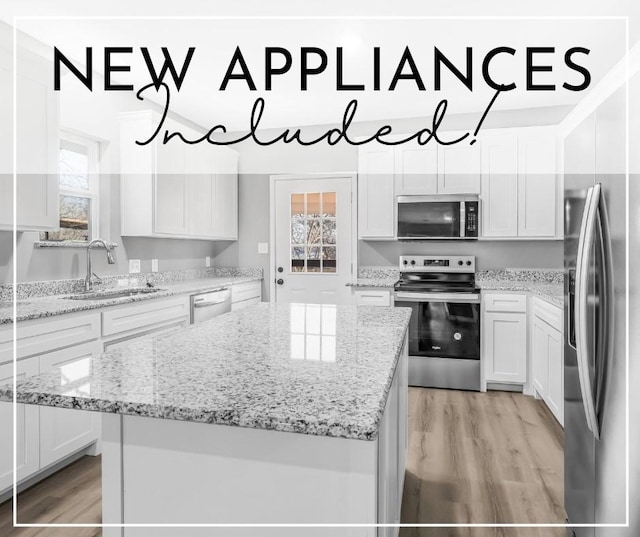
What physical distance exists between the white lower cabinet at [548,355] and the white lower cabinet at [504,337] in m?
0.10

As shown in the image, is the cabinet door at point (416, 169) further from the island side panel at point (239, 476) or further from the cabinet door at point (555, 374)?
the island side panel at point (239, 476)

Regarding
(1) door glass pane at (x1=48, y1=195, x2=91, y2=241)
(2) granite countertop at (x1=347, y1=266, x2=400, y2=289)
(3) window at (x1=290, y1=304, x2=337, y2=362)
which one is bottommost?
(3) window at (x1=290, y1=304, x2=337, y2=362)

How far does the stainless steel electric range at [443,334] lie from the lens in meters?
3.94

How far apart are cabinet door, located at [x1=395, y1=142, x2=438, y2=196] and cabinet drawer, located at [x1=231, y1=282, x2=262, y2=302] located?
177cm

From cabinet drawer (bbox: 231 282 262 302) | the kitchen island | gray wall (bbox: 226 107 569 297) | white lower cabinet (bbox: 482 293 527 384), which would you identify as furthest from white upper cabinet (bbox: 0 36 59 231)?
white lower cabinet (bbox: 482 293 527 384)

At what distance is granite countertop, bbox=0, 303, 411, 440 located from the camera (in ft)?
2.81

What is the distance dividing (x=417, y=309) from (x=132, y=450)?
3.24 meters

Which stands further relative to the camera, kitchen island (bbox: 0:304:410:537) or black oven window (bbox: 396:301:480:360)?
black oven window (bbox: 396:301:480:360)

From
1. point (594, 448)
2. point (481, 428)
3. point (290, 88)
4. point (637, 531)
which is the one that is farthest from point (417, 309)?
point (637, 531)

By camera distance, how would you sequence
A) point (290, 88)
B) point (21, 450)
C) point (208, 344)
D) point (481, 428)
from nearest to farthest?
point (208, 344) → point (21, 450) → point (481, 428) → point (290, 88)

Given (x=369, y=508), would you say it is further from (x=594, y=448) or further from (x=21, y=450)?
(x=21, y=450)

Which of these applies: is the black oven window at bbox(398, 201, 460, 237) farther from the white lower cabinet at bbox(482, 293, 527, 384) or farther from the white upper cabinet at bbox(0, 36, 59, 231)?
the white upper cabinet at bbox(0, 36, 59, 231)

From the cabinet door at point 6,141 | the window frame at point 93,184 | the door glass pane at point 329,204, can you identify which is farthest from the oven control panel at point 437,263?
the cabinet door at point 6,141

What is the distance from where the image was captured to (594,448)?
157 cm
